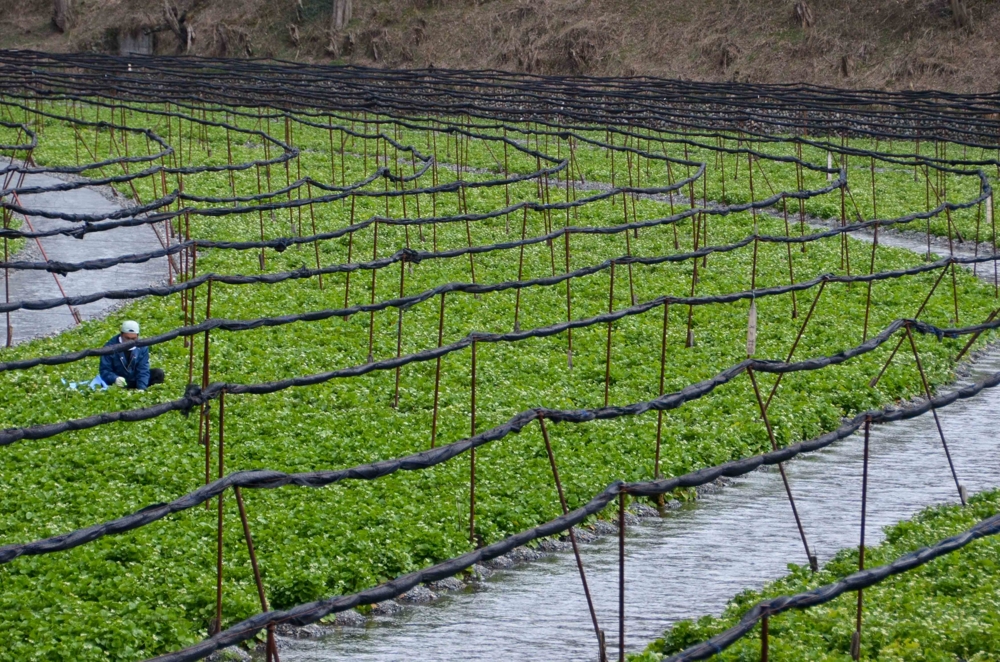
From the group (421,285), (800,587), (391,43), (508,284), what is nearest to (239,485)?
(800,587)

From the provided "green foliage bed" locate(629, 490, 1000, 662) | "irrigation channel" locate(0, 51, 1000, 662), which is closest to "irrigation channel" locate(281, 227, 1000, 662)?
"irrigation channel" locate(0, 51, 1000, 662)

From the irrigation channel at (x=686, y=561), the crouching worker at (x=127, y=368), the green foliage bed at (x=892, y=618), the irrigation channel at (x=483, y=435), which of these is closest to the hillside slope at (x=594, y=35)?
the irrigation channel at (x=483, y=435)

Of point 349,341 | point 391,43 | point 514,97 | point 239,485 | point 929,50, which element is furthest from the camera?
point 391,43

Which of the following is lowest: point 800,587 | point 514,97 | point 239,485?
point 800,587

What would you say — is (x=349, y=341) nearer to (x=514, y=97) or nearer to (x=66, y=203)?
(x=66, y=203)

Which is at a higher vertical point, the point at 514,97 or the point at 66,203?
the point at 514,97

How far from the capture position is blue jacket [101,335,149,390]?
14.4 m

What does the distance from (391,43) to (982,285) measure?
47364 millimetres

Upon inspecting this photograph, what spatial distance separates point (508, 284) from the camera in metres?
14.5

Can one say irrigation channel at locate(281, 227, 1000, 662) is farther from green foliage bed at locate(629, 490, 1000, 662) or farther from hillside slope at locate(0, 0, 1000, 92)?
hillside slope at locate(0, 0, 1000, 92)

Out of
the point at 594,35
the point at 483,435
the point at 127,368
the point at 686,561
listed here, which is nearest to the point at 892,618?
the point at 686,561

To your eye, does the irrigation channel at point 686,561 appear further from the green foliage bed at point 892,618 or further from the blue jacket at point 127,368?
the blue jacket at point 127,368

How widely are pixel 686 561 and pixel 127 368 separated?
7.12 metres

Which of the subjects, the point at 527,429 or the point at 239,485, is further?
the point at 527,429
